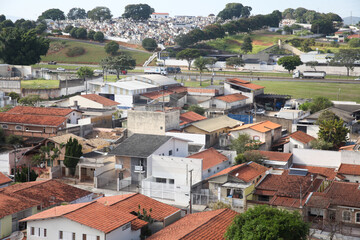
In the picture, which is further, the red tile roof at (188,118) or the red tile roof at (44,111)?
the red tile roof at (188,118)

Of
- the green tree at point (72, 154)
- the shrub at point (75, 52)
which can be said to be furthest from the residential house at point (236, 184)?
the shrub at point (75, 52)

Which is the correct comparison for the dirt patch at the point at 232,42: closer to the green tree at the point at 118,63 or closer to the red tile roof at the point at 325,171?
the green tree at the point at 118,63

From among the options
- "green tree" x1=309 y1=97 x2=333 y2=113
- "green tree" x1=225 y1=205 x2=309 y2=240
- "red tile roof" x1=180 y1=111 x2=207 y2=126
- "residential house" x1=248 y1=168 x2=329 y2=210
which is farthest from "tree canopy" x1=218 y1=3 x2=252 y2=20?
"green tree" x1=225 y1=205 x2=309 y2=240

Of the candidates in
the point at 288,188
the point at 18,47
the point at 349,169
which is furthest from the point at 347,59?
the point at 288,188

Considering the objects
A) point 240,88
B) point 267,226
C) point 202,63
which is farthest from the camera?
point 202,63

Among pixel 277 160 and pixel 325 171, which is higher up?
pixel 277 160

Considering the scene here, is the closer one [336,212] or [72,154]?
[336,212]

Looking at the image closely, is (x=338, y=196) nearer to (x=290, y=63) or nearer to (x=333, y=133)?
(x=333, y=133)
